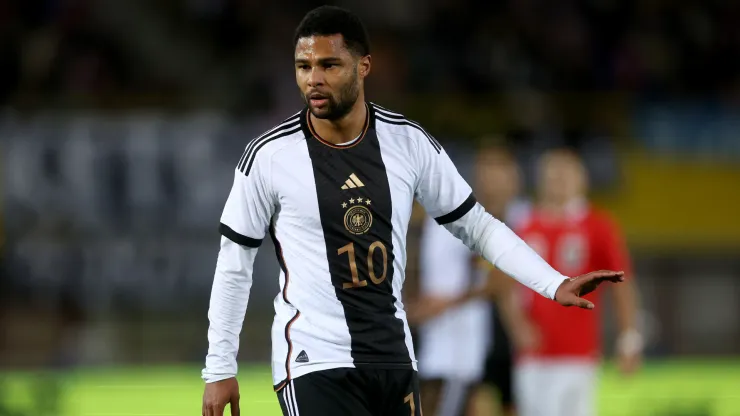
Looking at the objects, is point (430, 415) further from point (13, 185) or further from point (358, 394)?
point (13, 185)

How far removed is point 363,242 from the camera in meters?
4.00

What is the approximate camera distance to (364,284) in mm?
4004

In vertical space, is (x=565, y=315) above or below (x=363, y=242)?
below

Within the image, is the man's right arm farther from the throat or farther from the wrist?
the wrist

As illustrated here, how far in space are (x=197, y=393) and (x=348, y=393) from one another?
7448 mm

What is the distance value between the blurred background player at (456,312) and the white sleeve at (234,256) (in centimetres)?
298

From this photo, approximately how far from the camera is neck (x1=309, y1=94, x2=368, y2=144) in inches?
160

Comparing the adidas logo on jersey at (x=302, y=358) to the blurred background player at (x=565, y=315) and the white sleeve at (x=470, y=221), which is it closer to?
the white sleeve at (x=470, y=221)

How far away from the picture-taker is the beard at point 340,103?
3963 mm

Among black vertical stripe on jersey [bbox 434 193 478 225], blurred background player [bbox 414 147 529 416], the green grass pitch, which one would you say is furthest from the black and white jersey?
the green grass pitch

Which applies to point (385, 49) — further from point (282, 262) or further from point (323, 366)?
point (323, 366)

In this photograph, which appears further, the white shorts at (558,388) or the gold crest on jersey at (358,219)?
the white shorts at (558,388)

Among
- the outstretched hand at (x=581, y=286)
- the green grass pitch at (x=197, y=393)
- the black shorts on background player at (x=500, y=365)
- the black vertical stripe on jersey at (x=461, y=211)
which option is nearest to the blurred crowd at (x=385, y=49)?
the green grass pitch at (x=197, y=393)

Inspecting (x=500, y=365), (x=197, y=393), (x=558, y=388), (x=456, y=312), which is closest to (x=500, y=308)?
(x=456, y=312)
